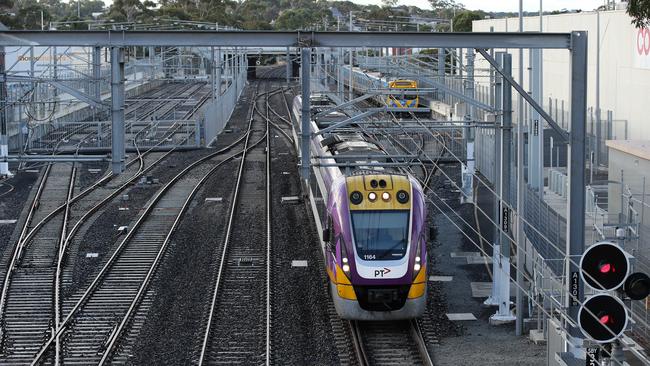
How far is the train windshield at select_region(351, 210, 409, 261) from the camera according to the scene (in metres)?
16.5

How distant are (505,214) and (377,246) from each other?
2.36 m

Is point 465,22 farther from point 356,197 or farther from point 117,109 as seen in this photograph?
point 117,109

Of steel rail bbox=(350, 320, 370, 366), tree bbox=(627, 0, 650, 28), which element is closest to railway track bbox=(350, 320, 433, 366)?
steel rail bbox=(350, 320, 370, 366)

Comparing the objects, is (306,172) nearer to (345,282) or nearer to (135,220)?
(345,282)

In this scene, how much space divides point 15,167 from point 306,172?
20768mm

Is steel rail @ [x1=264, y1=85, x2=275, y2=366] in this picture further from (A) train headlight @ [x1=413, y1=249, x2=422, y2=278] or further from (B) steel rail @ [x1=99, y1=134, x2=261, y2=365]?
(A) train headlight @ [x1=413, y1=249, x2=422, y2=278]

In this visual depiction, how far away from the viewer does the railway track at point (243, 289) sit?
15.6m

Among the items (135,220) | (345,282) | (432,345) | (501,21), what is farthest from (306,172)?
(501,21)

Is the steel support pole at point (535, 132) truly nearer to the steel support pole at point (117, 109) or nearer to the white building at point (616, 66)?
the white building at point (616, 66)

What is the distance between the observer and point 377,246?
16516 mm

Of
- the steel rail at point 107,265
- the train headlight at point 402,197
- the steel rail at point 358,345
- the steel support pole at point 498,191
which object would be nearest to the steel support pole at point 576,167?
the steel rail at point 358,345

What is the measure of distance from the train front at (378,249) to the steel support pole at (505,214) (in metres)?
1.42

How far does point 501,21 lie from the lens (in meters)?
41.6

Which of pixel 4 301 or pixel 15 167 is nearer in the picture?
pixel 4 301
